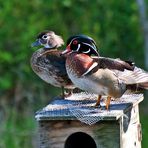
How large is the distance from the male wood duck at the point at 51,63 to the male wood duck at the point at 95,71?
501 millimetres

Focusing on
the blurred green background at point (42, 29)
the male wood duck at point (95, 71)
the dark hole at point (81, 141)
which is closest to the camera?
the male wood duck at point (95, 71)

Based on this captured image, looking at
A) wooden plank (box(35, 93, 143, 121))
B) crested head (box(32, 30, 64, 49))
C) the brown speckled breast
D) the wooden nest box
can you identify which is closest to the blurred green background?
crested head (box(32, 30, 64, 49))

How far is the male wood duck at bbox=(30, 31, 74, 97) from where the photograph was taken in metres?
5.47

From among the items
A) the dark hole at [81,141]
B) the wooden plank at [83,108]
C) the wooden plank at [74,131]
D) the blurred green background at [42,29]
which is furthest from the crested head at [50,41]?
the blurred green background at [42,29]

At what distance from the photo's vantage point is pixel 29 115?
9.23 meters

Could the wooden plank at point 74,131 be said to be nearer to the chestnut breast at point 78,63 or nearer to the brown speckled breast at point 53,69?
the chestnut breast at point 78,63

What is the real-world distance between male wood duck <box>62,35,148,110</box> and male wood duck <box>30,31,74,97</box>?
50cm

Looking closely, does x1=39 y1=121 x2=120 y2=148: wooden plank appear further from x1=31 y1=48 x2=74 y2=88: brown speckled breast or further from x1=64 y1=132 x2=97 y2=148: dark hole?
x1=31 y1=48 x2=74 y2=88: brown speckled breast

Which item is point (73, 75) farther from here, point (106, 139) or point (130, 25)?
point (130, 25)

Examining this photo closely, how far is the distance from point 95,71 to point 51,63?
824mm

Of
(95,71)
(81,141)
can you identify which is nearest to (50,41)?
(81,141)

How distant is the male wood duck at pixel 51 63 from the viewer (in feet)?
18.0

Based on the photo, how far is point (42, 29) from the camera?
10.8 m

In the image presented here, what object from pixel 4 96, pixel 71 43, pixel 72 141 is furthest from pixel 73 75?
pixel 4 96
